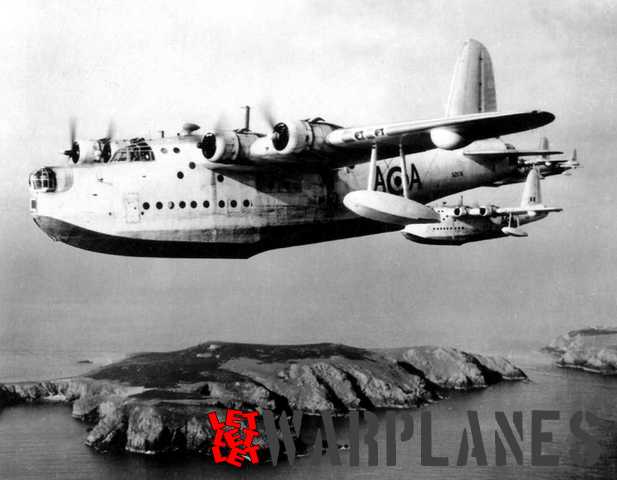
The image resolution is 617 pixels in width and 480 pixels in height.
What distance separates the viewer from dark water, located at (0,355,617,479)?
7750cm

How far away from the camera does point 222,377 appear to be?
328ft

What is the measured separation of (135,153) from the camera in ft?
63.7

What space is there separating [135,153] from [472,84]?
11.5m

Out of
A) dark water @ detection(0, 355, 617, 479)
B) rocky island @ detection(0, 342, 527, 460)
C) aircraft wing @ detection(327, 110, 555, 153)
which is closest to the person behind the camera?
aircraft wing @ detection(327, 110, 555, 153)

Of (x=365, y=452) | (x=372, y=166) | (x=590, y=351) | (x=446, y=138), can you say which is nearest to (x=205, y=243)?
(x=372, y=166)

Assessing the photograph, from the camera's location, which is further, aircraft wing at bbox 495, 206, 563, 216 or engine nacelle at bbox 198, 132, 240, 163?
aircraft wing at bbox 495, 206, 563, 216

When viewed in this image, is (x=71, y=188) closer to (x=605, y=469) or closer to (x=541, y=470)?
(x=541, y=470)

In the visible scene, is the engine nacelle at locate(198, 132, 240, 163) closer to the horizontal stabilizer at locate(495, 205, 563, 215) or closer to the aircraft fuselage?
the aircraft fuselage

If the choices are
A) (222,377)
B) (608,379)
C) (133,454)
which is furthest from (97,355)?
(608,379)

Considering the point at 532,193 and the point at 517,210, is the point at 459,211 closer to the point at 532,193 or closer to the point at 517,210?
the point at 517,210

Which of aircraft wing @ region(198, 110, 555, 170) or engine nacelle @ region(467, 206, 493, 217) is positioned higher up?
aircraft wing @ region(198, 110, 555, 170)

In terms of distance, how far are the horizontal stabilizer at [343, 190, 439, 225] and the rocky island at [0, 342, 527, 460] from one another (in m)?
63.8

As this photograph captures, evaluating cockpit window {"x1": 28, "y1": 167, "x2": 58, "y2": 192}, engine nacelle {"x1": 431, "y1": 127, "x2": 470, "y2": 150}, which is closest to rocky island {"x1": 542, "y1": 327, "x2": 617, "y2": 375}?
engine nacelle {"x1": 431, "y1": 127, "x2": 470, "y2": 150}

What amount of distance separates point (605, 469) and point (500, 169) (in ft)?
229
